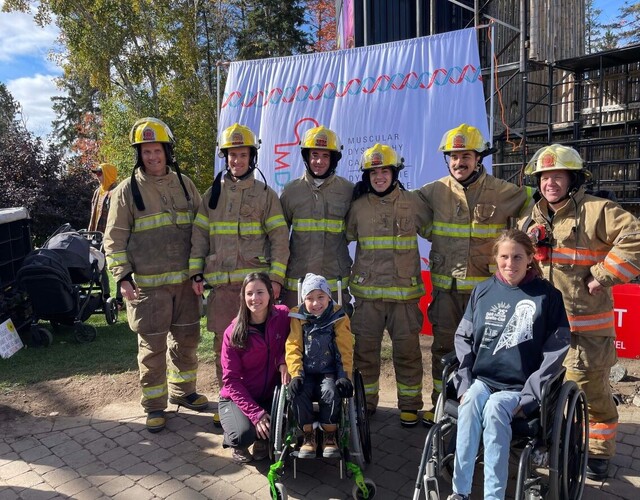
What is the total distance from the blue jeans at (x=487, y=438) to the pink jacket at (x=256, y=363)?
1.30m

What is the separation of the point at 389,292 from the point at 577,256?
1.28 metres

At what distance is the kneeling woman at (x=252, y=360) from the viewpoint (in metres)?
3.34

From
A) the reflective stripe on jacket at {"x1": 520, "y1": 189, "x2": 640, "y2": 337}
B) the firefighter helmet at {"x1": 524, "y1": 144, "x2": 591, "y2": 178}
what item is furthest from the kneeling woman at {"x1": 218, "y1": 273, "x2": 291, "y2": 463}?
the firefighter helmet at {"x1": 524, "y1": 144, "x2": 591, "y2": 178}

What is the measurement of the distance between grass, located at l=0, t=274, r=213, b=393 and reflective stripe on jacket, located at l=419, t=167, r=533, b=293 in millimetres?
2978

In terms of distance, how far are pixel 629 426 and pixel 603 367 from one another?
1043 mm

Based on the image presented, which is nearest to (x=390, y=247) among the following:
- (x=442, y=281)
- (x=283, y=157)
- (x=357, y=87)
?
(x=442, y=281)

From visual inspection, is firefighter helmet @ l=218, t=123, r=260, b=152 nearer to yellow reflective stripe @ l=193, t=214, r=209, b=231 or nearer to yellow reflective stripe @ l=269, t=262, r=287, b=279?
yellow reflective stripe @ l=193, t=214, r=209, b=231

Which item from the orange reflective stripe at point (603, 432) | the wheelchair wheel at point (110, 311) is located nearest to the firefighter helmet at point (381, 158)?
the orange reflective stripe at point (603, 432)

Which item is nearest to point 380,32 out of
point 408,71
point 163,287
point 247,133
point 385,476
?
point 408,71

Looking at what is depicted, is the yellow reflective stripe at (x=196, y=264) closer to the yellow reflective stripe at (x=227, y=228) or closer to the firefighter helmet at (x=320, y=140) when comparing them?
the yellow reflective stripe at (x=227, y=228)

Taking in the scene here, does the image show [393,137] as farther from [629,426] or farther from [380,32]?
[380,32]

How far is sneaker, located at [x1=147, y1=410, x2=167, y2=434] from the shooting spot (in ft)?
12.7

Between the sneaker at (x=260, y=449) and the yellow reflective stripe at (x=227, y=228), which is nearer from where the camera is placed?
the sneaker at (x=260, y=449)

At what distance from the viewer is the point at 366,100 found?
6.44m
